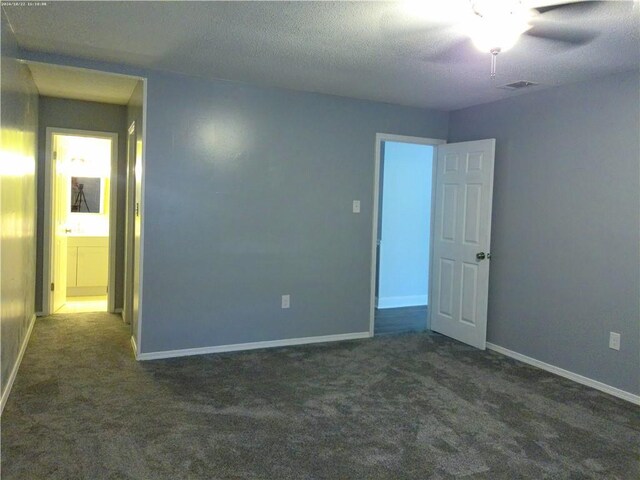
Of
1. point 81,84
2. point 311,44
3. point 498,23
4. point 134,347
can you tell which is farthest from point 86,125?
point 498,23

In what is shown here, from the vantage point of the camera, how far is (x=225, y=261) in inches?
164

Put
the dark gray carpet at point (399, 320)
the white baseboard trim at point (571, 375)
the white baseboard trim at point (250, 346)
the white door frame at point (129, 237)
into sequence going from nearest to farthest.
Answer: the white baseboard trim at point (571, 375)
the white baseboard trim at point (250, 346)
the white door frame at point (129, 237)
the dark gray carpet at point (399, 320)

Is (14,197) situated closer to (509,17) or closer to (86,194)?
(509,17)

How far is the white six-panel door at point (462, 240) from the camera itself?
4441 mm

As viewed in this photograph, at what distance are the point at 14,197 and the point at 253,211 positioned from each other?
178 centimetres

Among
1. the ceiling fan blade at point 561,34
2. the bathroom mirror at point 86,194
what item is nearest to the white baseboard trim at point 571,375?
the ceiling fan blade at point 561,34

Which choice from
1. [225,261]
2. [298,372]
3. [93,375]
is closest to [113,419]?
[93,375]

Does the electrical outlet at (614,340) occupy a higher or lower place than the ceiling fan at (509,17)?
lower

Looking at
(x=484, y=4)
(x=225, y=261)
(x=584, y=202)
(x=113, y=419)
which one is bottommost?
(x=113, y=419)

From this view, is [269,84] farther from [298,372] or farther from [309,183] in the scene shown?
[298,372]

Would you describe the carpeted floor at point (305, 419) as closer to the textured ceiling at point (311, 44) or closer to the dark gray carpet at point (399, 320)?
the dark gray carpet at point (399, 320)

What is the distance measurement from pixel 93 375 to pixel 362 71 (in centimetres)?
296

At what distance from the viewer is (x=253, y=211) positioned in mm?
4250

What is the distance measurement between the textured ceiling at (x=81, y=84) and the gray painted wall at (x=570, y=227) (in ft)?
11.0
